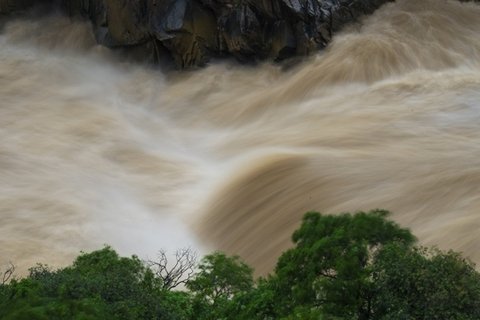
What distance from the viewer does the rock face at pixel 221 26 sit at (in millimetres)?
26922

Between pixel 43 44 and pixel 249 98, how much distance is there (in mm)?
10845

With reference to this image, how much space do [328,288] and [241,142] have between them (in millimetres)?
14630

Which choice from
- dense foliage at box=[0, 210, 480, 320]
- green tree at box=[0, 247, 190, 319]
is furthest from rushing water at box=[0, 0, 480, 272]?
dense foliage at box=[0, 210, 480, 320]

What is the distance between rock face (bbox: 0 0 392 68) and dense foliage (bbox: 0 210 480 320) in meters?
17.8

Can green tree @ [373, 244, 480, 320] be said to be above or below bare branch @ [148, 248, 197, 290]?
above

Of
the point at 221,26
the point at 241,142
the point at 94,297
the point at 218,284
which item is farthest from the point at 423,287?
the point at 221,26

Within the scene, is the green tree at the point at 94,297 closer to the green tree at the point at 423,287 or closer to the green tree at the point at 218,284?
the green tree at the point at 218,284

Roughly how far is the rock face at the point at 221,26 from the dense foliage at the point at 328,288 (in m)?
17.8

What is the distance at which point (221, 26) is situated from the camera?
28.2m

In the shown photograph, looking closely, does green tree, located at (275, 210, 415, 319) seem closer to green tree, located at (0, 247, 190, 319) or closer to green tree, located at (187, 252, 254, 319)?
green tree, located at (0, 247, 190, 319)

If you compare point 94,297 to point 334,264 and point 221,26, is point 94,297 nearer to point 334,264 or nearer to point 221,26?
point 334,264

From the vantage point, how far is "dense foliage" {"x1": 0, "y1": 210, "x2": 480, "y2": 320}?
7918 millimetres

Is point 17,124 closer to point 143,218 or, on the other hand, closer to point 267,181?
point 143,218

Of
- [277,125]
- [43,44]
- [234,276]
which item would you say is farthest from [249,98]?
[234,276]
